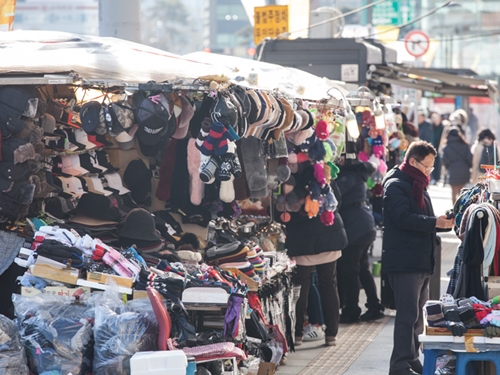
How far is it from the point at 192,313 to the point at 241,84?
191cm

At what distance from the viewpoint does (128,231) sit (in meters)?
7.49

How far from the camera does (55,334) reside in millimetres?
6395

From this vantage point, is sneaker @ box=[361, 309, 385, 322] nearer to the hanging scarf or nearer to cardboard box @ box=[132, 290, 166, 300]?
the hanging scarf

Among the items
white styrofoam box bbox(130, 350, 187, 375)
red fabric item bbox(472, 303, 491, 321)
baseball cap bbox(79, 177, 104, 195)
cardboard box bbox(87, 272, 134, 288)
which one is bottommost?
white styrofoam box bbox(130, 350, 187, 375)

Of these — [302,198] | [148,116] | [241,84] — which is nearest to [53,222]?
[148,116]

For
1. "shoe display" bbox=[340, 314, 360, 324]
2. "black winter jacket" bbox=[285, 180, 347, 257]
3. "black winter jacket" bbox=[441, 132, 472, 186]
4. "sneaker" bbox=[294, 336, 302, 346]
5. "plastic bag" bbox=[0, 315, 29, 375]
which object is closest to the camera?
"plastic bag" bbox=[0, 315, 29, 375]

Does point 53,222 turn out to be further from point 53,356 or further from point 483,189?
point 483,189

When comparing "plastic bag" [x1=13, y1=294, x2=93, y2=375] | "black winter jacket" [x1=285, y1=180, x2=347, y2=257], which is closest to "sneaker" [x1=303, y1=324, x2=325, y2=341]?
"black winter jacket" [x1=285, y1=180, x2=347, y2=257]

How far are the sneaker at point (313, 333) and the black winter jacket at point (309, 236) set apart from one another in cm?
95

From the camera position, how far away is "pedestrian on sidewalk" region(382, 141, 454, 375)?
7.71 metres

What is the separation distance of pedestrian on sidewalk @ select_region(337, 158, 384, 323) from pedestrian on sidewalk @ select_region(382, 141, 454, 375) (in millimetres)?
2587

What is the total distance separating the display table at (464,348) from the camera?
6.10 metres

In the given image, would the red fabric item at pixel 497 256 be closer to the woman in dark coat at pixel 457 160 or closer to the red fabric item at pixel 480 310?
the red fabric item at pixel 480 310

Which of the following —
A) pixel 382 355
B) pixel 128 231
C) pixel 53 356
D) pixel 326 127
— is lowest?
pixel 382 355
